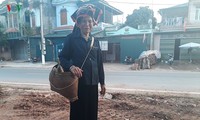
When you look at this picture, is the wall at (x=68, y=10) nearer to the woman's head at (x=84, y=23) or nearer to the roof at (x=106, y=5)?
the roof at (x=106, y=5)

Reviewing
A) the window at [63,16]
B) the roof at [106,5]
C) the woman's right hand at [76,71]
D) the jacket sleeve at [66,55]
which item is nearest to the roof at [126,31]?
the roof at [106,5]

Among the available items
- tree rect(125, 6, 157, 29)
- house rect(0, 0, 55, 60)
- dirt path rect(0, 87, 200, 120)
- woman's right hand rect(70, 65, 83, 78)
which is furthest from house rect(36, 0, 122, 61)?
woman's right hand rect(70, 65, 83, 78)

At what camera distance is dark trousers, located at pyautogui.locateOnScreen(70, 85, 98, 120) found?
2295mm

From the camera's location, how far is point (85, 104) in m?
2.33

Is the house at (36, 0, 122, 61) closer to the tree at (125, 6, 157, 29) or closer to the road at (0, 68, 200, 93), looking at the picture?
the tree at (125, 6, 157, 29)

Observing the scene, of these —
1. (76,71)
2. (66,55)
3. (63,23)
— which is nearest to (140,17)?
(63,23)

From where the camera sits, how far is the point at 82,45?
2264 mm

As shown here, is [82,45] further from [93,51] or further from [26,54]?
[26,54]

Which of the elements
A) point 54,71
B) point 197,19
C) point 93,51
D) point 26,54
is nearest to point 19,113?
point 54,71

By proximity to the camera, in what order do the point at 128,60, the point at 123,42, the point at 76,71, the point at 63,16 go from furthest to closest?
the point at 63,16 < the point at 123,42 < the point at 128,60 < the point at 76,71

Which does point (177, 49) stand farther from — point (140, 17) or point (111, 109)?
point (111, 109)

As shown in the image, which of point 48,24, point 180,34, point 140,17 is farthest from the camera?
point 140,17

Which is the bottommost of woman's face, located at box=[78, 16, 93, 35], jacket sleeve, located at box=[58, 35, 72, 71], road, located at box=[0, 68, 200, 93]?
road, located at box=[0, 68, 200, 93]

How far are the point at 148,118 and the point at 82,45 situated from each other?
2120 mm
